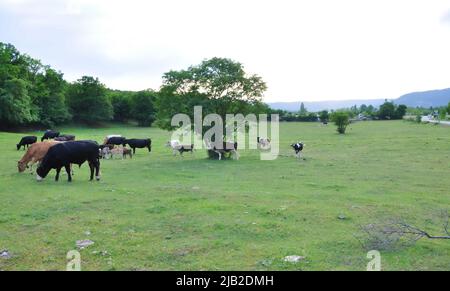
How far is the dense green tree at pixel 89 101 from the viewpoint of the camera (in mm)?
75125

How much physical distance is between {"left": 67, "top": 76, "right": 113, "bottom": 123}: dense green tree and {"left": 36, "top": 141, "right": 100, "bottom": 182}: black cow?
192 feet

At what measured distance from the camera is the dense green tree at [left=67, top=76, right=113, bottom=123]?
246ft

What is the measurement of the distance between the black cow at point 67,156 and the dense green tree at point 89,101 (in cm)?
5858

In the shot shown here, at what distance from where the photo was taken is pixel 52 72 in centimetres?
6888

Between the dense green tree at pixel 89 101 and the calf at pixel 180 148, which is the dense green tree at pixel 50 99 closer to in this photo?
the dense green tree at pixel 89 101

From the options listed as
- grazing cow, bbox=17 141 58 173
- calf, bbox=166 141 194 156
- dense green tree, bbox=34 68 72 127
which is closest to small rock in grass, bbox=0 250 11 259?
grazing cow, bbox=17 141 58 173

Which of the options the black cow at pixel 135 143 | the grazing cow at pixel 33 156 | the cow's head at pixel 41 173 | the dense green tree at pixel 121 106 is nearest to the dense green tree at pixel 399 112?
the dense green tree at pixel 121 106

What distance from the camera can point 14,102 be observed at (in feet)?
175

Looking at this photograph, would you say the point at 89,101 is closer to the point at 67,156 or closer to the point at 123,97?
the point at 123,97

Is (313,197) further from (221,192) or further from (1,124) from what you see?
(1,124)

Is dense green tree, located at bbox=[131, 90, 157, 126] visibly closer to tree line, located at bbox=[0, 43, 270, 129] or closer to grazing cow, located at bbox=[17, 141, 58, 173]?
tree line, located at bbox=[0, 43, 270, 129]

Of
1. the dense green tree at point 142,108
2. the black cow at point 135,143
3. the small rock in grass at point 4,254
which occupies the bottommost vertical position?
the small rock in grass at point 4,254

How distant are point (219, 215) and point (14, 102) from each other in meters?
49.6

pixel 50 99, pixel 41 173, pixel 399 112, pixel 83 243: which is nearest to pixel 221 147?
pixel 41 173
